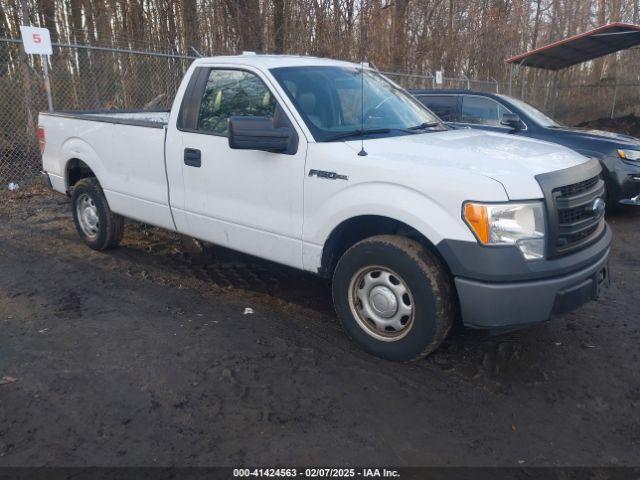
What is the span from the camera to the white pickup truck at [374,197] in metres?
3.14

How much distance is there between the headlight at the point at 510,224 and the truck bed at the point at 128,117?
119 inches

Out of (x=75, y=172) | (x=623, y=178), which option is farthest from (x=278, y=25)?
(x=623, y=178)

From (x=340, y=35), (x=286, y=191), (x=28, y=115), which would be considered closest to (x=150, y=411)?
(x=286, y=191)

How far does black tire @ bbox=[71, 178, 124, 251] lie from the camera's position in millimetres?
5766

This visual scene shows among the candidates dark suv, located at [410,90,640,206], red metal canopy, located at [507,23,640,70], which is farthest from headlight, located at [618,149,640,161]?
red metal canopy, located at [507,23,640,70]

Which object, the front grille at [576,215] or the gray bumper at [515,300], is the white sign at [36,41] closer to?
the gray bumper at [515,300]

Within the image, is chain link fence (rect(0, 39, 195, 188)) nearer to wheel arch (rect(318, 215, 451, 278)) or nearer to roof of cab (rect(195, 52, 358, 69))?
roof of cab (rect(195, 52, 358, 69))

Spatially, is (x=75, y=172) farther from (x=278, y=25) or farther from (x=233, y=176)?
(x=278, y=25)

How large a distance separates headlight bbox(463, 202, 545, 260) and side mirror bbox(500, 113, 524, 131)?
499 cm

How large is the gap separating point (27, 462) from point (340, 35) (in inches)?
605

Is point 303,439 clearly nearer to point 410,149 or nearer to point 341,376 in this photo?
point 341,376

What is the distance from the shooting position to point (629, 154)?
739cm

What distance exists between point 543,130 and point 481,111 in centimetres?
100

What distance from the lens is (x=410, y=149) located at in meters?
3.64
